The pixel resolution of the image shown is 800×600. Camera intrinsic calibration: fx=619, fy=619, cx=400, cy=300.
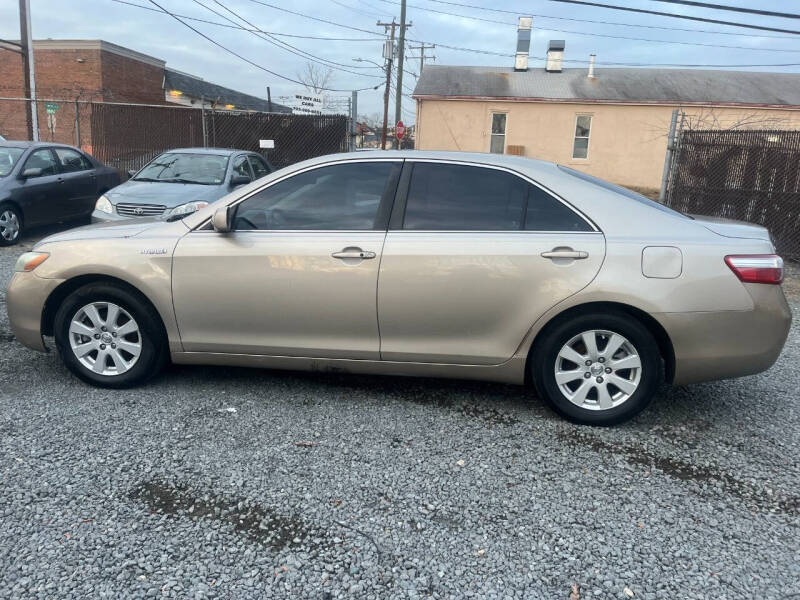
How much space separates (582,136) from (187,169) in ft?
69.5

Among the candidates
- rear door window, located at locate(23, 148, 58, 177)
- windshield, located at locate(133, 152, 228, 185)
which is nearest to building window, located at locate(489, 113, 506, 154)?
windshield, located at locate(133, 152, 228, 185)

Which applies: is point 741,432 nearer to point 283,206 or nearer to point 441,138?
point 283,206

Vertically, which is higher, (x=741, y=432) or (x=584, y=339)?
(x=584, y=339)

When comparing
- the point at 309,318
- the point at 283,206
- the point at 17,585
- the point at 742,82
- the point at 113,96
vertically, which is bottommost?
the point at 17,585

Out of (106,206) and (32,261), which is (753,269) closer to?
(32,261)

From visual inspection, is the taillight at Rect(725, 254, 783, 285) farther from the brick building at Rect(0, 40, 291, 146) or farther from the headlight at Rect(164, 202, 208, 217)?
the brick building at Rect(0, 40, 291, 146)

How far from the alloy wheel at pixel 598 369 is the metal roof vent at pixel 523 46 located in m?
28.8

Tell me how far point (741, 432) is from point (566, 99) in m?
24.5

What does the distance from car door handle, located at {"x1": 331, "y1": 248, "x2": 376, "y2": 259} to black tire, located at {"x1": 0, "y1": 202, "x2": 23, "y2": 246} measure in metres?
7.60

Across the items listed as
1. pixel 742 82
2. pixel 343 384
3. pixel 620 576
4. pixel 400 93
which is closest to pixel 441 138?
pixel 400 93

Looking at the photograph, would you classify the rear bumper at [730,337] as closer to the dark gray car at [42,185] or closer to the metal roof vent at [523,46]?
the dark gray car at [42,185]

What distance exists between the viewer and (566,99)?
26.0 metres

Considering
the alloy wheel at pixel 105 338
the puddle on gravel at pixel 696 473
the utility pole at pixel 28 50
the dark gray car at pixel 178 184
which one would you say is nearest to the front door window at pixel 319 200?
the alloy wheel at pixel 105 338

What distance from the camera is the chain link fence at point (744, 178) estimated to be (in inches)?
360
